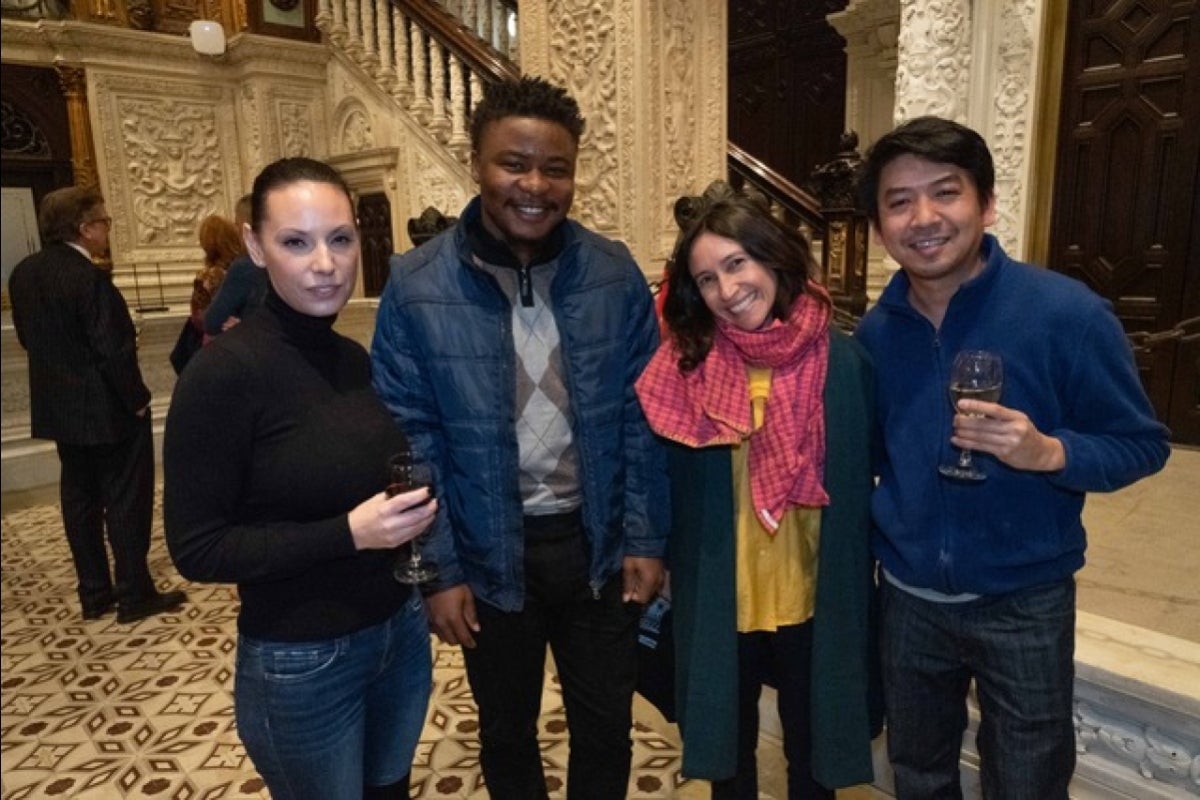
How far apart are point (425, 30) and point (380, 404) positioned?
14.5ft

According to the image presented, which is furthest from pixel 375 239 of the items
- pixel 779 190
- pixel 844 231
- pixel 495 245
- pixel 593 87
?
pixel 495 245

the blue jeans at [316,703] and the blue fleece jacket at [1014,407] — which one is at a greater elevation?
the blue fleece jacket at [1014,407]

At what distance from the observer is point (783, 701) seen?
176 centimetres

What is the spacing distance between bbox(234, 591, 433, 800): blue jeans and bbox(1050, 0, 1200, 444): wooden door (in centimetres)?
361

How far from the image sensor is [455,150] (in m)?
5.10

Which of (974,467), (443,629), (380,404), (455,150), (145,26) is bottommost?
(443,629)

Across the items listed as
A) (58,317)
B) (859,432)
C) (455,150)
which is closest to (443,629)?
(859,432)

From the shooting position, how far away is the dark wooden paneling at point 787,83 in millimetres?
7168

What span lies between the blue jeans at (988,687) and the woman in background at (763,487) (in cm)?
9

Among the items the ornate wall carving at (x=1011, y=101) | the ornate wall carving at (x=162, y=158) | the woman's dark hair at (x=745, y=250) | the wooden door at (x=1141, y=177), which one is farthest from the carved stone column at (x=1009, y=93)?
the ornate wall carving at (x=162, y=158)

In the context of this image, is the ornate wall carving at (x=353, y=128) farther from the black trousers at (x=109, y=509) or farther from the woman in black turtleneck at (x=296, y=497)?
the woman in black turtleneck at (x=296, y=497)

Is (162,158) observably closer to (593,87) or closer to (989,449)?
(593,87)

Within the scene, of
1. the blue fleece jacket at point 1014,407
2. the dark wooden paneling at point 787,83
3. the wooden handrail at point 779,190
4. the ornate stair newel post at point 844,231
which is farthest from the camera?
the dark wooden paneling at point 787,83

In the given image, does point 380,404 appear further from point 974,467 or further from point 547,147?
point 974,467
